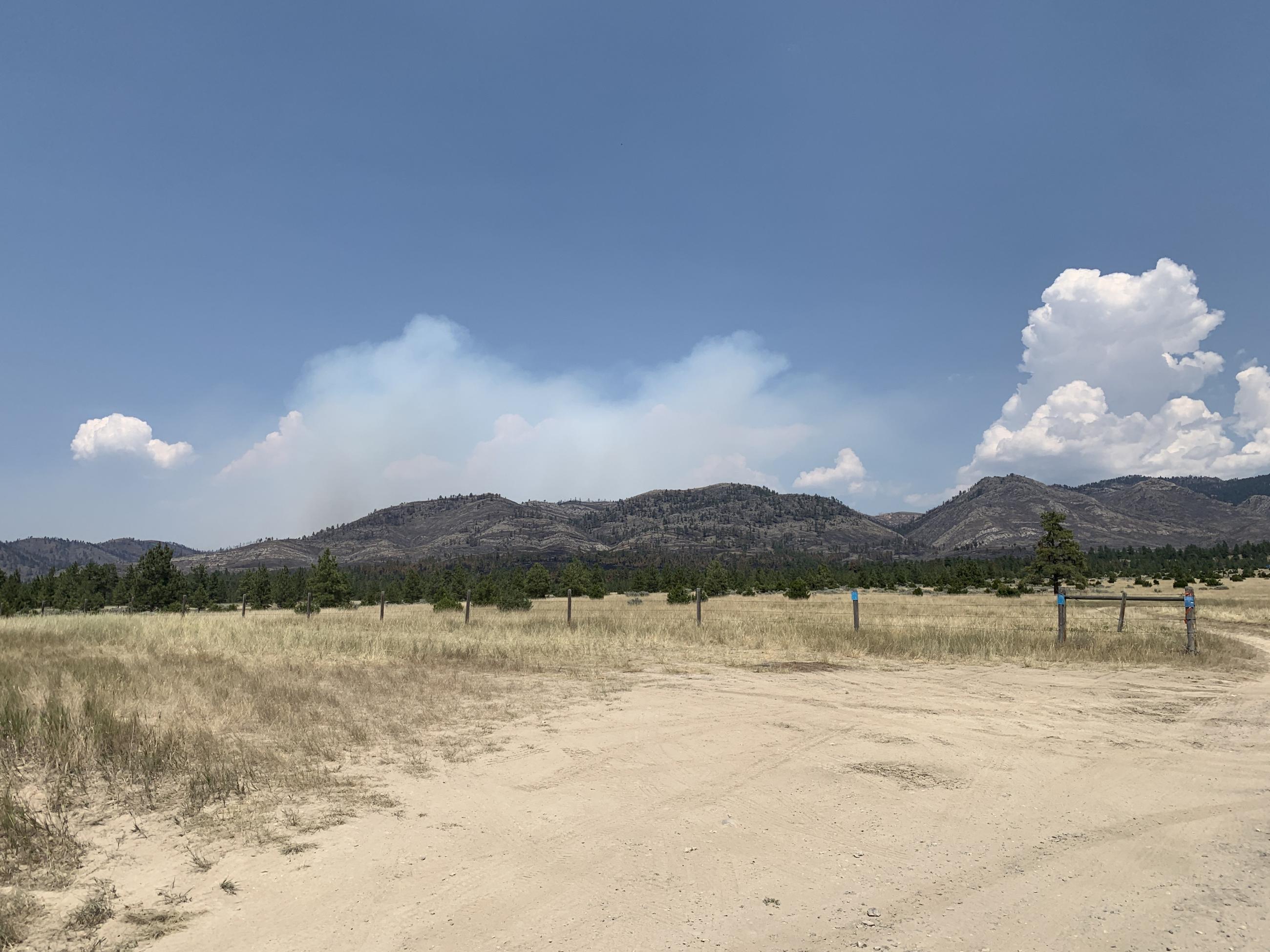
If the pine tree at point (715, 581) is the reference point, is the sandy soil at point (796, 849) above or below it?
above

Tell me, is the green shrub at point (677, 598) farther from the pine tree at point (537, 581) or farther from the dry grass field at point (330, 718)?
the dry grass field at point (330, 718)

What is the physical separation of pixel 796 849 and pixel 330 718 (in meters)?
7.67

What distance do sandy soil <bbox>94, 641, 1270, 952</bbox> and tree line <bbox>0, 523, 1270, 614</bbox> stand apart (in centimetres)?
3480

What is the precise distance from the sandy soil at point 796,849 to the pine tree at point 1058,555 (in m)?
40.1

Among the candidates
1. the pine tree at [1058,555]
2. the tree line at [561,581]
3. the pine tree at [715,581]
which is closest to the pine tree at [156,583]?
the tree line at [561,581]

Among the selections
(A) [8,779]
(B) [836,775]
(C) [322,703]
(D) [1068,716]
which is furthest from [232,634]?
(D) [1068,716]

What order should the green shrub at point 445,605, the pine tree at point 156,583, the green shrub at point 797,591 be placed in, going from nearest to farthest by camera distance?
the green shrub at point 445,605 < the pine tree at point 156,583 < the green shrub at point 797,591

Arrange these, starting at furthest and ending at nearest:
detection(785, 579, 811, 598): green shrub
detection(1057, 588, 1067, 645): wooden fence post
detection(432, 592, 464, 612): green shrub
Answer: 1. detection(785, 579, 811, 598): green shrub
2. detection(432, 592, 464, 612): green shrub
3. detection(1057, 588, 1067, 645): wooden fence post

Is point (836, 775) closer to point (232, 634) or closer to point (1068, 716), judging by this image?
point (1068, 716)

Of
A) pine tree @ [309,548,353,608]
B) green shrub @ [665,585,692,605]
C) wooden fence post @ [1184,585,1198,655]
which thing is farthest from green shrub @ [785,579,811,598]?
wooden fence post @ [1184,585,1198,655]

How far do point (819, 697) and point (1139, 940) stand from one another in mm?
8196

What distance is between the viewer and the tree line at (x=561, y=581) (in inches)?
1828

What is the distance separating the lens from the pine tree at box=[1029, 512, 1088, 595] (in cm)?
4459

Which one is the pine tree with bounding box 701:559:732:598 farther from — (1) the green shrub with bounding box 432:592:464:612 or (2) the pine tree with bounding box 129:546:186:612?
(2) the pine tree with bounding box 129:546:186:612
